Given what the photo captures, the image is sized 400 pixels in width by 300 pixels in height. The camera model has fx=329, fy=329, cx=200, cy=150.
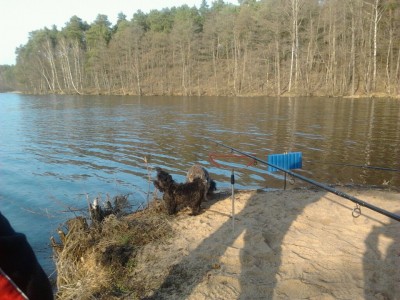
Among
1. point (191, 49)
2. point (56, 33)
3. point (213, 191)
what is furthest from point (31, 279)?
point (56, 33)

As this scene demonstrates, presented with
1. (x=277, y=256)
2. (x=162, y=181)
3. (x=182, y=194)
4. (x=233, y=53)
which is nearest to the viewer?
(x=277, y=256)

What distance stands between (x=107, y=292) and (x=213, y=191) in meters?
4.18

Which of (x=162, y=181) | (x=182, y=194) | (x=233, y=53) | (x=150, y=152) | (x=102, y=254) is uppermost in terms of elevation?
(x=233, y=53)

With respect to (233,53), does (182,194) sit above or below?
below

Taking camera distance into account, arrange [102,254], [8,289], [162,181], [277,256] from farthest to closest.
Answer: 1. [162,181]
2. [102,254]
3. [277,256]
4. [8,289]

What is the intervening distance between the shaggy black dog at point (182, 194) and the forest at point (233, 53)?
39475 mm

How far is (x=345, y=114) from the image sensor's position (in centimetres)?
2528

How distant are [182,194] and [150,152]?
8.93 meters

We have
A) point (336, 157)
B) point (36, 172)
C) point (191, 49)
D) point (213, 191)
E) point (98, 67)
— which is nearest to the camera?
point (213, 191)

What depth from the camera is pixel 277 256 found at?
191 inches

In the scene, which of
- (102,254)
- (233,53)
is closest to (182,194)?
(102,254)

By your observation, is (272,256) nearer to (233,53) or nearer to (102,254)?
(102,254)

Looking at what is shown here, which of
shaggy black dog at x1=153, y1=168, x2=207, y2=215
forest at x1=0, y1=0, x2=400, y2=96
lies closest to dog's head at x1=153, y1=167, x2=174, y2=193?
shaggy black dog at x1=153, y1=168, x2=207, y2=215

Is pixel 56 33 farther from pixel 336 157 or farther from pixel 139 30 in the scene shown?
pixel 336 157
